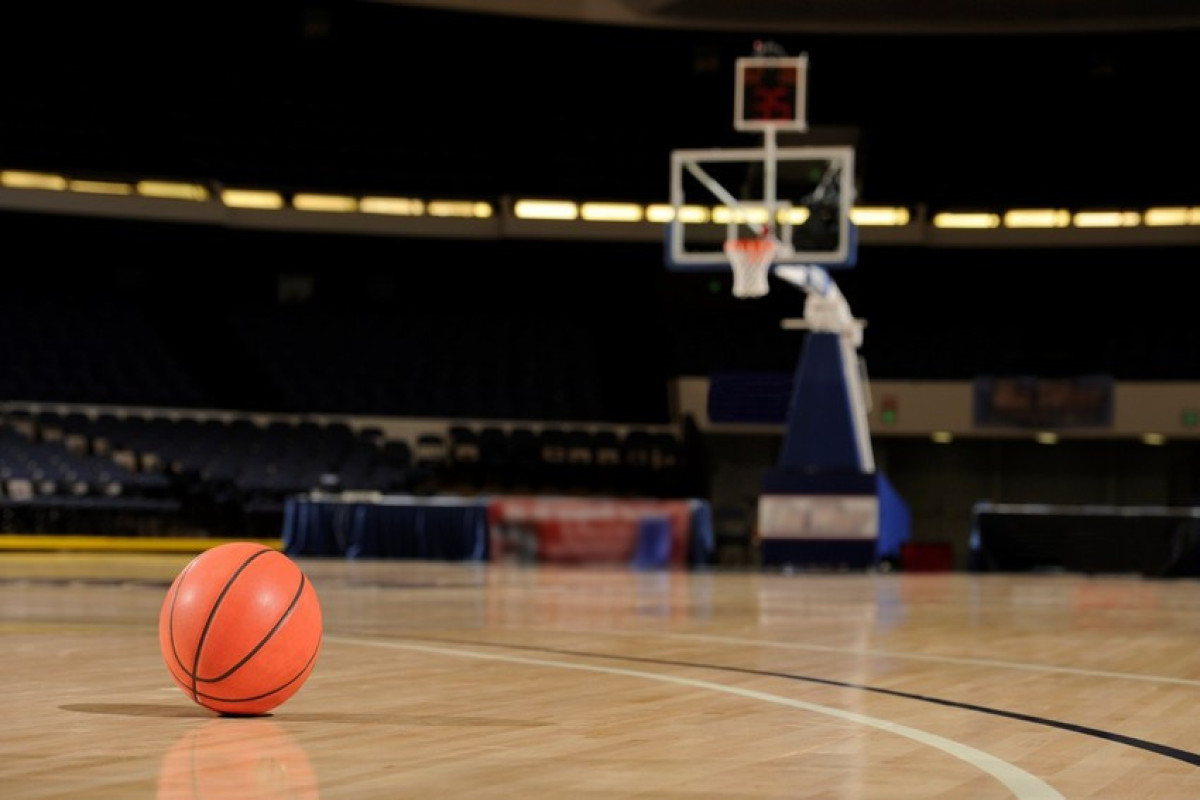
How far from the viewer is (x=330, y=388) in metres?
29.2

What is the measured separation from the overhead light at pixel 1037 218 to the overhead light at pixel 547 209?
8191 millimetres

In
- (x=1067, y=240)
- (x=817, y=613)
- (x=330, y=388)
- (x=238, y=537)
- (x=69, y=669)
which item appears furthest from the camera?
(x=1067, y=240)

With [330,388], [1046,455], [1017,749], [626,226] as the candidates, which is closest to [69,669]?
[1017,749]

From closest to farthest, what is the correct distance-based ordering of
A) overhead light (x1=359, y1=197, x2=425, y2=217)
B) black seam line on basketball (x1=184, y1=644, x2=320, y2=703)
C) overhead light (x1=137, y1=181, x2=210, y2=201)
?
black seam line on basketball (x1=184, y1=644, x2=320, y2=703) → overhead light (x1=137, y1=181, x2=210, y2=201) → overhead light (x1=359, y1=197, x2=425, y2=217)

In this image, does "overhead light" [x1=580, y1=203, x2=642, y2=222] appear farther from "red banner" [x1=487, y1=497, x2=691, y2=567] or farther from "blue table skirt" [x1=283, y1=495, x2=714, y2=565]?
"red banner" [x1=487, y1=497, x2=691, y2=567]

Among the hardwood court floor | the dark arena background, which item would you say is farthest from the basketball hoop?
the hardwood court floor

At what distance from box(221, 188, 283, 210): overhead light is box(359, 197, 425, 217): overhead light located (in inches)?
62.4

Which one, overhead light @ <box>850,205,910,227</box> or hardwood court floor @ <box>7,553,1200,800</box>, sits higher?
overhead light @ <box>850,205,910,227</box>

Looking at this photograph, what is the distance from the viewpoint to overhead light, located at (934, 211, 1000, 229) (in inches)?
1275

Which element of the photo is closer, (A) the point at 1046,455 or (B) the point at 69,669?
(B) the point at 69,669

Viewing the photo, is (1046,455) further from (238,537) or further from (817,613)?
(817,613)

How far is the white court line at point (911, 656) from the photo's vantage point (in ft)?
21.8

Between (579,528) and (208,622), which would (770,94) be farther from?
(208,622)

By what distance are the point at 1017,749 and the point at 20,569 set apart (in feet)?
47.1
